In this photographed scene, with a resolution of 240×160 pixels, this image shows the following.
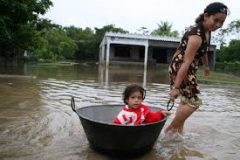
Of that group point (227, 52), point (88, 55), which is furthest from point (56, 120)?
point (88, 55)

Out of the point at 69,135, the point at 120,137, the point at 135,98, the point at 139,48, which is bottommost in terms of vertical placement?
the point at 69,135

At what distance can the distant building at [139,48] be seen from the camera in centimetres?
3238

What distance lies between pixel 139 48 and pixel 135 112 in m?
34.1

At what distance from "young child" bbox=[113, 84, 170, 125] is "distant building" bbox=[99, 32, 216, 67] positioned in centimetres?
2719

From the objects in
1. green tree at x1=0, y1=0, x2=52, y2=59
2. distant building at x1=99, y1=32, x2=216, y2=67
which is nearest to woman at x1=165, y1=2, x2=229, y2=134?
green tree at x1=0, y1=0, x2=52, y2=59

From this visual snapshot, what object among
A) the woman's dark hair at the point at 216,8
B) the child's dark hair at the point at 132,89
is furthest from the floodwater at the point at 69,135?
the woman's dark hair at the point at 216,8

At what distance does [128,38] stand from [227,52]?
46.0 ft

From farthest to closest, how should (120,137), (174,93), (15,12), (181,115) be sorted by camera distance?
(15,12) → (181,115) → (174,93) → (120,137)

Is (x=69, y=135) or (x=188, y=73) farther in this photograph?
(x=69, y=135)

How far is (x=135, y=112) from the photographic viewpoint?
389 cm

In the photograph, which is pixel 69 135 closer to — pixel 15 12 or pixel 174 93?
pixel 174 93

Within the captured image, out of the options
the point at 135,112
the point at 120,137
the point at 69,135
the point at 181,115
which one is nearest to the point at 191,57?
the point at 181,115

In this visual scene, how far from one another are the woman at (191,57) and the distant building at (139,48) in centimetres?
2661

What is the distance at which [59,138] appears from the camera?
4504 millimetres
